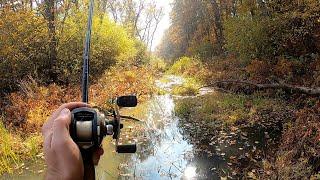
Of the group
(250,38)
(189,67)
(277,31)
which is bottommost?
(189,67)

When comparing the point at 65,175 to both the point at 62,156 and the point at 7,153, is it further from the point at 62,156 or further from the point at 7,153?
the point at 7,153

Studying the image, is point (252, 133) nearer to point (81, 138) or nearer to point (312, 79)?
point (312, 79)

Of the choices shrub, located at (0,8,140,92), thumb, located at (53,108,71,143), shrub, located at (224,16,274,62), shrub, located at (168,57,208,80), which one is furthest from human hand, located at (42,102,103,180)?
shrub, located at (168,57,208,80)

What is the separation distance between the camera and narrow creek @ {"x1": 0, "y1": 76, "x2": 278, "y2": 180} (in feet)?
23.1

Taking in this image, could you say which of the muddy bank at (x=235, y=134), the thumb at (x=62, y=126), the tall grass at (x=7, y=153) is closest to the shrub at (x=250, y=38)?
the muddy bank at (x=235, y=134)

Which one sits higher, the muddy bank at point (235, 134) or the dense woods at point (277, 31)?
the dense woods at point (277, 31)

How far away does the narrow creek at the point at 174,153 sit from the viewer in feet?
23.1

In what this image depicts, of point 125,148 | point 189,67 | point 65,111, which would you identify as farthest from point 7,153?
point 189,67

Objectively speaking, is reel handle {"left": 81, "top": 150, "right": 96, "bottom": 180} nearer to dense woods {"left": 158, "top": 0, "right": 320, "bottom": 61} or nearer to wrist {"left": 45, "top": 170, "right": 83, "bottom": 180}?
wrist {"left": 45, "top": 170, "right": 83, "bottom": 180}

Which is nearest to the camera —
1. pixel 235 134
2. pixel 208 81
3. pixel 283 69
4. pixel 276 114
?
pixel 235 134

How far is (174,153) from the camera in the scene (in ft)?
26.9

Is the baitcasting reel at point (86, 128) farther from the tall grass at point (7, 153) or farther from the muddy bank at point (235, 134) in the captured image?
the tall grass at point (7, 153)

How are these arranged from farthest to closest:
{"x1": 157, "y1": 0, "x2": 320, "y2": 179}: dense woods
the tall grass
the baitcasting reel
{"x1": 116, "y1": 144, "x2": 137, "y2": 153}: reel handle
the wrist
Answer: the tall grass
{"x1": 157, "y1": 0, "x2": 320, "y2": 179}: dense woods
{"x1": 116, "y1": 144, "x2": 137, "y2": 153}: reel handle
the baitcasting reel
the wrist

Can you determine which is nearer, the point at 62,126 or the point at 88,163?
the point at 62,126
